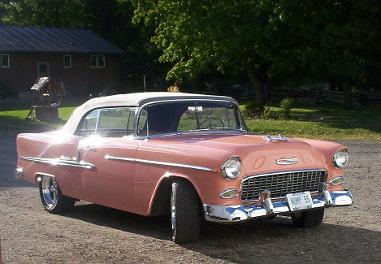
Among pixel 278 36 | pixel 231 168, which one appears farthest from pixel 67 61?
pixel 231 168

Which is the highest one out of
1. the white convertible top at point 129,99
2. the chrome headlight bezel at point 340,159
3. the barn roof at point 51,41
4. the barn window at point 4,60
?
the barn roof at point 51,41

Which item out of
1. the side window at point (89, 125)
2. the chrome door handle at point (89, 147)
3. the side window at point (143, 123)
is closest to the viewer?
the side window at point (143, 123)

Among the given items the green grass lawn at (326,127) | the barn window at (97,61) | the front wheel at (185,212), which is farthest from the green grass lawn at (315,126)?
the barn window at (97,61)

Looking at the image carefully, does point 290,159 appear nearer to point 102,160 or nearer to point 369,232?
point 369,232

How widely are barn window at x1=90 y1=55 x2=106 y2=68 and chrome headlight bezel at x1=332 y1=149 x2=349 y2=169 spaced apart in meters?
47.1

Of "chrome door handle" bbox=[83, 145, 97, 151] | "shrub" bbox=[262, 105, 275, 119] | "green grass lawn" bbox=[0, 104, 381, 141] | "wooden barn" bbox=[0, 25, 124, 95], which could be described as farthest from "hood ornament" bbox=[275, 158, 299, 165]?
"wooden barn" bbox=[0, 25, 124, 95]

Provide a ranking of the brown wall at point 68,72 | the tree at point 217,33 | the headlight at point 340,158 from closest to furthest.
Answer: the headlight at point 340,158 < the tree at point 217,33 < the brown wall at point 68,72

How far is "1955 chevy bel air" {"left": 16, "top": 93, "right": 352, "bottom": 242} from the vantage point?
6.64m

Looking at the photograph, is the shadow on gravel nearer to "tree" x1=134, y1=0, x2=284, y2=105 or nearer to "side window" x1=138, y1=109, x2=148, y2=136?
"side window" x1=138, y1=109, x2=148, y2=136

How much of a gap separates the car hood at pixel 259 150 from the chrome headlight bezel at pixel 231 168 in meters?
0.05

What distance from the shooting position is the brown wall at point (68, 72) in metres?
48.2

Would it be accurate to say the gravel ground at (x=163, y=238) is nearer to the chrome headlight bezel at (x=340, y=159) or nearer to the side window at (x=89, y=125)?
the chrome headlight bezel at (x=340, y=159)

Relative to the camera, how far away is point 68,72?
51656 mm

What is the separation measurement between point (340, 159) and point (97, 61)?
4764cm
